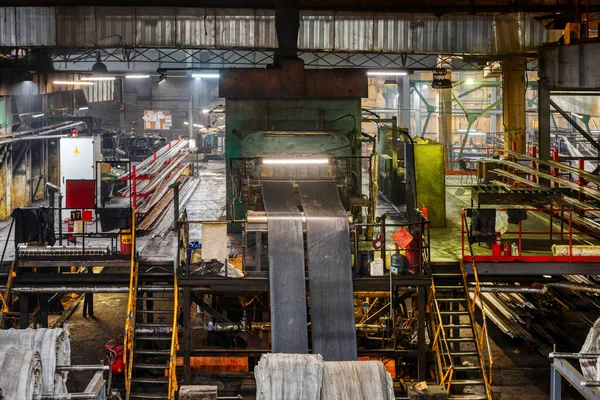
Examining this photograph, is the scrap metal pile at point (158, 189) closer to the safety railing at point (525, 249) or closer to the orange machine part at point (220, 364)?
the orange machine part at point (220, 364)

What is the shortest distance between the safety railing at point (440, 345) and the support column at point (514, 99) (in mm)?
12808

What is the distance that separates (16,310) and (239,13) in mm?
11104

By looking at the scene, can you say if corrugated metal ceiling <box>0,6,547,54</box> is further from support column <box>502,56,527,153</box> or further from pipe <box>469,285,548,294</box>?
pipe <box>469,285,548,294</box>

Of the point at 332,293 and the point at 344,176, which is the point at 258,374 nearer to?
the point at 332,293

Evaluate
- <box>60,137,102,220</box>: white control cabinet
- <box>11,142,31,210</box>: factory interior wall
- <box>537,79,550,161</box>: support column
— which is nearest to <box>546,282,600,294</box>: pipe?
<box>537,79,550,161</box>: support column

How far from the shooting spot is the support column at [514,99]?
1101 inches

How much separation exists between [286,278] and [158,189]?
10661mm

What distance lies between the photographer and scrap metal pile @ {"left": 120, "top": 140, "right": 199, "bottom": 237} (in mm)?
22812

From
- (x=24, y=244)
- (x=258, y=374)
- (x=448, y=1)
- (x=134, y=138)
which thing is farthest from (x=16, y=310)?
(x=134, y=138)

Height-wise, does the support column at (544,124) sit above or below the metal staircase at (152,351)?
above

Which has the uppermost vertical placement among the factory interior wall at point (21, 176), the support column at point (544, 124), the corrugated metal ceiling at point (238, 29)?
the corrugated metal ceiling at point (238, 29)

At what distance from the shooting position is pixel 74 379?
18969mm

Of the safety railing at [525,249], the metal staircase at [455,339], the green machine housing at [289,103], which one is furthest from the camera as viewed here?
the green machine housing at [289,103]

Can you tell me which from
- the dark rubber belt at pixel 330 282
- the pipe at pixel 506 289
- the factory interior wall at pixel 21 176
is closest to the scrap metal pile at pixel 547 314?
the pipe at pixel 506 289
